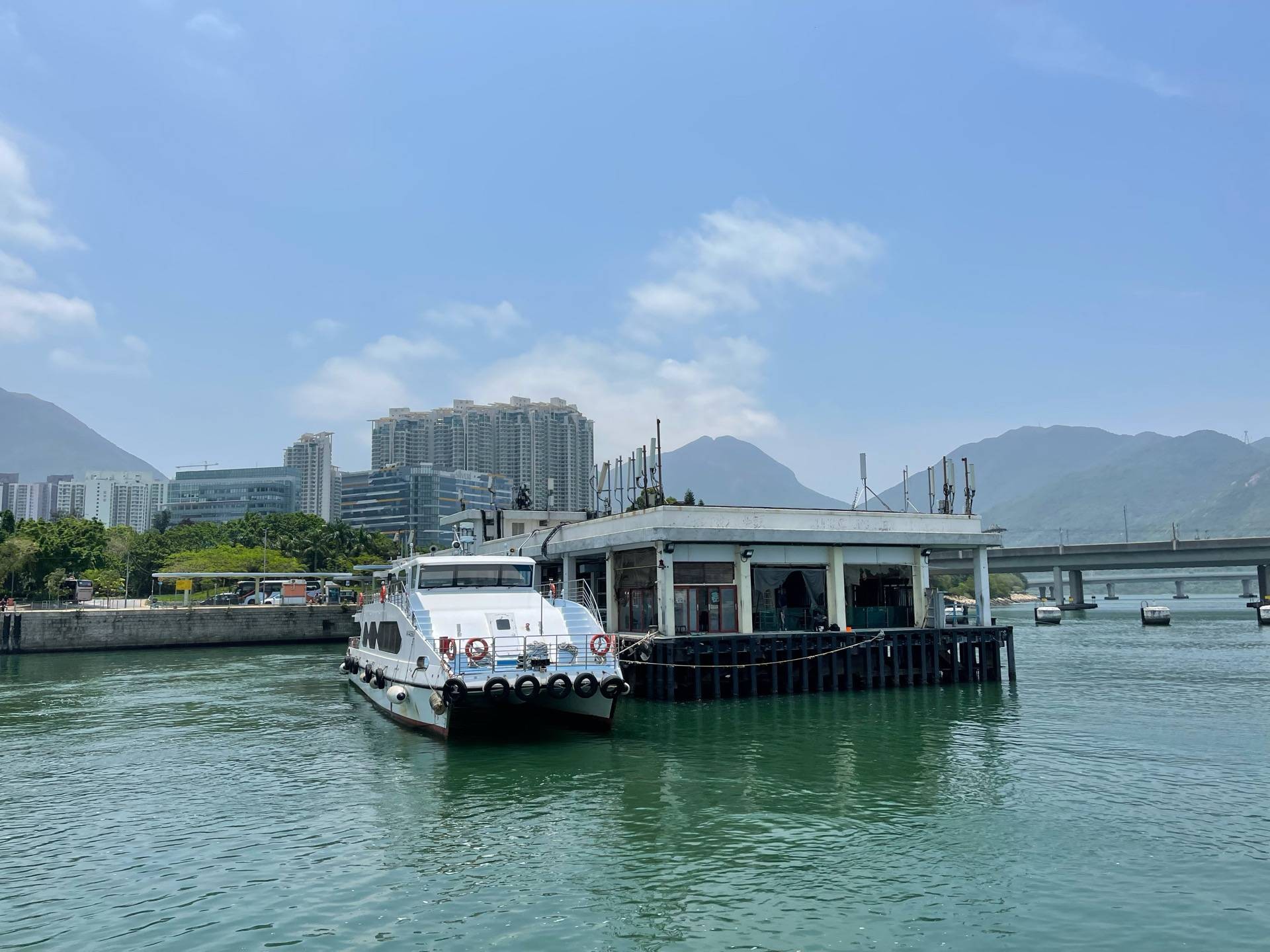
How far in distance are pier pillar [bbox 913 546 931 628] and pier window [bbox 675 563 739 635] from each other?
9583 mm

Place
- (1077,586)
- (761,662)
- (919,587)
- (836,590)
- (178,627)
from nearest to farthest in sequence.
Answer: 1. (761,662)
2. (836,590)
3. (919,587)
4. (178,627)
5. (1077,586)

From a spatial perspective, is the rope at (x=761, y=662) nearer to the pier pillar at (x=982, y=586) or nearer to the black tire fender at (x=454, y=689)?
the pier pillar at (x=982, y=586)

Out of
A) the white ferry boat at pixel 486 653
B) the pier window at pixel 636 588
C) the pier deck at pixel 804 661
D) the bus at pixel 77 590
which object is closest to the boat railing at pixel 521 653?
the white ferry boat at pixel 486 653

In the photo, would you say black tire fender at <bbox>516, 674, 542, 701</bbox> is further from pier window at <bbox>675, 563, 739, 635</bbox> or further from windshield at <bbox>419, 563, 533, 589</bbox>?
pier window at <bbox>675, 563, 739, 635</bbox>

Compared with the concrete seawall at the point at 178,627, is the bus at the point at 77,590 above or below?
above

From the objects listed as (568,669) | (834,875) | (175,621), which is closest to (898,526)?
(568,669)

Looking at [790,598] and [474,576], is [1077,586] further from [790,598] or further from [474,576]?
[474,576]

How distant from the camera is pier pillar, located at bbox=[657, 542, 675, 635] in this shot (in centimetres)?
3825

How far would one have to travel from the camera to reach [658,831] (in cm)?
1833

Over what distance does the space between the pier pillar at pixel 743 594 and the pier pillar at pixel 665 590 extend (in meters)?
3.13

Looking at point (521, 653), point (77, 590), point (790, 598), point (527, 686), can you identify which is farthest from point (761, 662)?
point (77, 590)

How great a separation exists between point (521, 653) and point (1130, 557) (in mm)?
113810

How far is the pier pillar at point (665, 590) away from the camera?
38.2 m

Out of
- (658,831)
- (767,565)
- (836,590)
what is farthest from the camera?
(836,590)
